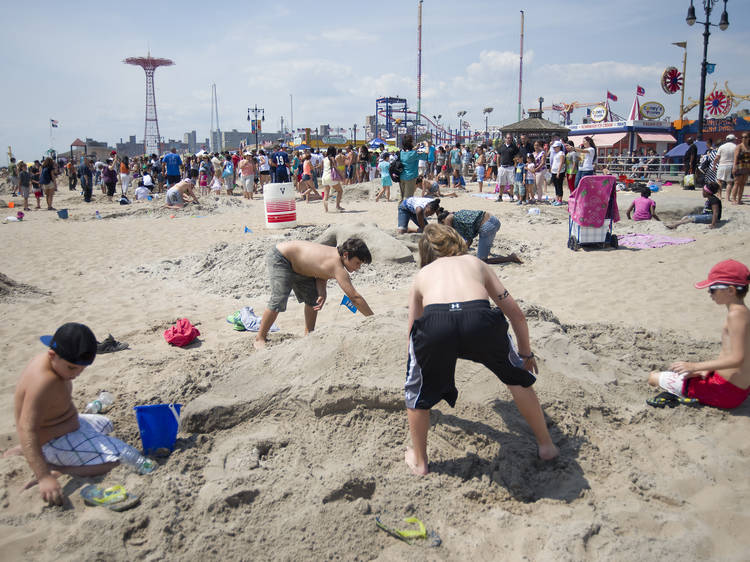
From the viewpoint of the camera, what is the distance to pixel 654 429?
11.1ft

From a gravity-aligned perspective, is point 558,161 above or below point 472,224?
above

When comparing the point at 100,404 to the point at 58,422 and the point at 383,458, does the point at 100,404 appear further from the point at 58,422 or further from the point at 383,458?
the point at 383,458

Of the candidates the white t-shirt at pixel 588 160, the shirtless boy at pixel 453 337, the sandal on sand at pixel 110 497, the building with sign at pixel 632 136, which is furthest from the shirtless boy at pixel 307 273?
the building with sign at pixel 632 136

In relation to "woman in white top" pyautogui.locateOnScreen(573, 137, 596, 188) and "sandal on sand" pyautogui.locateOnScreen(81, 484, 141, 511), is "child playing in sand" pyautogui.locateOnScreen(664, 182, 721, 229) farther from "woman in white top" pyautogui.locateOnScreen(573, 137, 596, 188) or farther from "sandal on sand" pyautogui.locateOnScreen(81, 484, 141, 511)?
"sandal on sand" pyautogui.locateOnScreen(81, 484, 141, 511)

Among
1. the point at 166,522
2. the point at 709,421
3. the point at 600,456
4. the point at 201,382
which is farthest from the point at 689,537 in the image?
the point at 201,382

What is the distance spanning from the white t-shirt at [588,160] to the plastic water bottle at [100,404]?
1131 centimetres

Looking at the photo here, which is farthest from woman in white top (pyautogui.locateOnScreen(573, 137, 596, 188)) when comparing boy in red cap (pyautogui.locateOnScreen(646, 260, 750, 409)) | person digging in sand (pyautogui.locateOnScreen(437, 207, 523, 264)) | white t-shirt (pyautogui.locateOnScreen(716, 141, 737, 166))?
boy in red cap (pyautogui.locateOnScreen(646, 260, 750, 409))

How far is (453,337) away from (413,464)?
873 mm

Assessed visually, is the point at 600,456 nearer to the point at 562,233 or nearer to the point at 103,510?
the point at 103,510

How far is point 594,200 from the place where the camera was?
889 centimetres

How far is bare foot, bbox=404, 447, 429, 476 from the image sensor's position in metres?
2.91

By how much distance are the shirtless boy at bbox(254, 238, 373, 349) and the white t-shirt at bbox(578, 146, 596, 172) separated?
30.5ft

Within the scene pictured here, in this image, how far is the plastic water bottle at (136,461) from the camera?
9.75 ft

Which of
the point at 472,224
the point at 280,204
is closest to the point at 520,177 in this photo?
the point at 280,204
